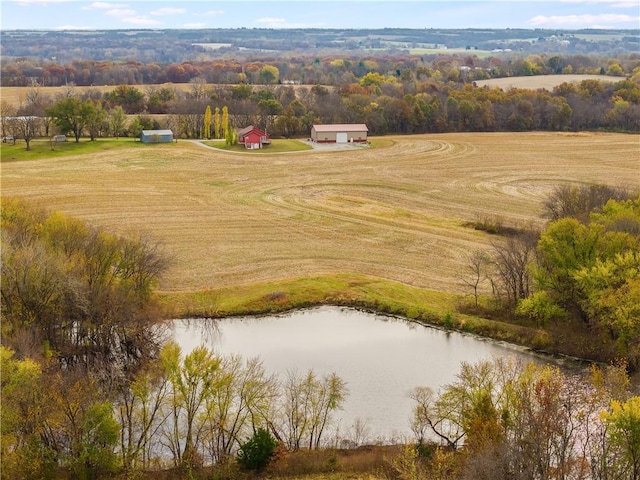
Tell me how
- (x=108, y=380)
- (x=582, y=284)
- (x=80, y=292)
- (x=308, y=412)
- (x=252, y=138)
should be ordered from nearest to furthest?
(x=308, y=412)
(x=108, y=380)
(x=80, y=292)
(x=582, y=284)
(x=252, y=138)

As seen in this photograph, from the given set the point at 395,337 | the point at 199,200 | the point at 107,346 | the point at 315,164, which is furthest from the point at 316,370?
the point at 315,164

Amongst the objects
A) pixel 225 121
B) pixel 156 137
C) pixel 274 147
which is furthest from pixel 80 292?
pixel 225 121

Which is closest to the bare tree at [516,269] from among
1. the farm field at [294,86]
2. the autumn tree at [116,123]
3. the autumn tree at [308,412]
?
the autumn tree at [308,412]

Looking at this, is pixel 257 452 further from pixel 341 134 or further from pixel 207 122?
pixel 207 122

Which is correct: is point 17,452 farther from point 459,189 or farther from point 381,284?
point 459,189

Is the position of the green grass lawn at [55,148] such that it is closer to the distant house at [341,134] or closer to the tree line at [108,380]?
the distant house at [341,134]

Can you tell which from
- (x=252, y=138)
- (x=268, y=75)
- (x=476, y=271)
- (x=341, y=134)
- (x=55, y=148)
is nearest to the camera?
(x=476, y=271)
